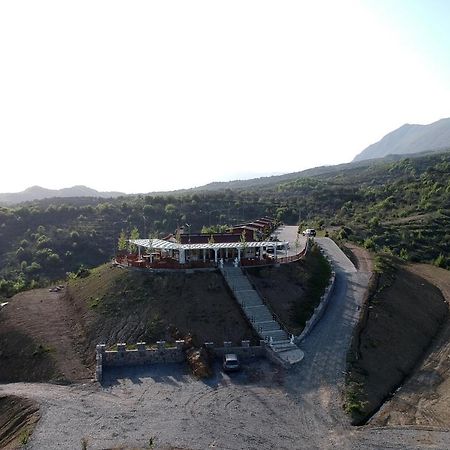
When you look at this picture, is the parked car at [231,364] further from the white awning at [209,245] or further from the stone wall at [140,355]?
the white awning at [209,245]

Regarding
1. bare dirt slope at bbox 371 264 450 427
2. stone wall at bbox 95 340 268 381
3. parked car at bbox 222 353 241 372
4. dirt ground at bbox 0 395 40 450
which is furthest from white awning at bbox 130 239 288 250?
dirt ground at bbox 0 395 40 450

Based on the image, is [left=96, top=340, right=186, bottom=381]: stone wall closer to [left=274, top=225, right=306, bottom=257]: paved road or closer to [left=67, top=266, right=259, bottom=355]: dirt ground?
[left=67, top=266, right=259, bottom=355]: dirt ground

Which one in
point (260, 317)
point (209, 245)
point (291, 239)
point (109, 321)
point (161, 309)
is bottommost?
point (260, 317)

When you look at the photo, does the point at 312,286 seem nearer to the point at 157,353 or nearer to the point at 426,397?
the point at 426,397

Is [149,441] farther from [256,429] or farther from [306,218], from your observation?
[306,218]

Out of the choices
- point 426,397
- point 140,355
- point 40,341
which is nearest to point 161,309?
point 140,355

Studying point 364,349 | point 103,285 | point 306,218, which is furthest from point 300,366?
point 306,218
